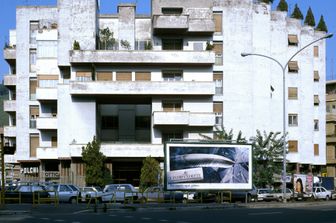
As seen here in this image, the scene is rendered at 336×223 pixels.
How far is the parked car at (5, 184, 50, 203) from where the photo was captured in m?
45.8

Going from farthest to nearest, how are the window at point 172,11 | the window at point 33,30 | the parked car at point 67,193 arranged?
the window at point 33,30
the window at point 172,11
the parked car at point 67,193

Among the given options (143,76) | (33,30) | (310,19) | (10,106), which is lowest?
(10,106)

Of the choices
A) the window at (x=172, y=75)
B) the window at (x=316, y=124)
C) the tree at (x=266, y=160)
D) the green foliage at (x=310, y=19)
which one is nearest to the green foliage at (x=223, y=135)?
the tree at (x=266, y=160)

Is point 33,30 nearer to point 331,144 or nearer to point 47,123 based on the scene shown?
point 47,123

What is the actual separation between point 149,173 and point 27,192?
58.2 feet

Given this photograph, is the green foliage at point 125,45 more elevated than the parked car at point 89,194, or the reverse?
the green foliage at point 125,45

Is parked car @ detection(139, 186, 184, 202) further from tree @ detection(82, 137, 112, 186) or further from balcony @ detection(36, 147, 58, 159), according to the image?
balcony @ detection(36, 147, 58, 159)

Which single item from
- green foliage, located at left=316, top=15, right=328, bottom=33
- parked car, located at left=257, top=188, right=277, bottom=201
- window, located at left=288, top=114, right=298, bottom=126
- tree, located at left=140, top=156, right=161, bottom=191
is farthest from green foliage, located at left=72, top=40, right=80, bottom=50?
green foliage, located at left=316, top=15, right=328, bottom=33

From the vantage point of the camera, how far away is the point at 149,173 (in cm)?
6259

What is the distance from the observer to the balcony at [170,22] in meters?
66.6

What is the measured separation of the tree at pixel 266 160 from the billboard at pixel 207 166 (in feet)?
48.5

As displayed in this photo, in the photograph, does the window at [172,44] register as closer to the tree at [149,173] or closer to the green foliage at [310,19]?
the tree at [149,173]

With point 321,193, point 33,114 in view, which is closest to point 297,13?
point 321,193

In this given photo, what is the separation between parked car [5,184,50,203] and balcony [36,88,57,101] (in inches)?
855
